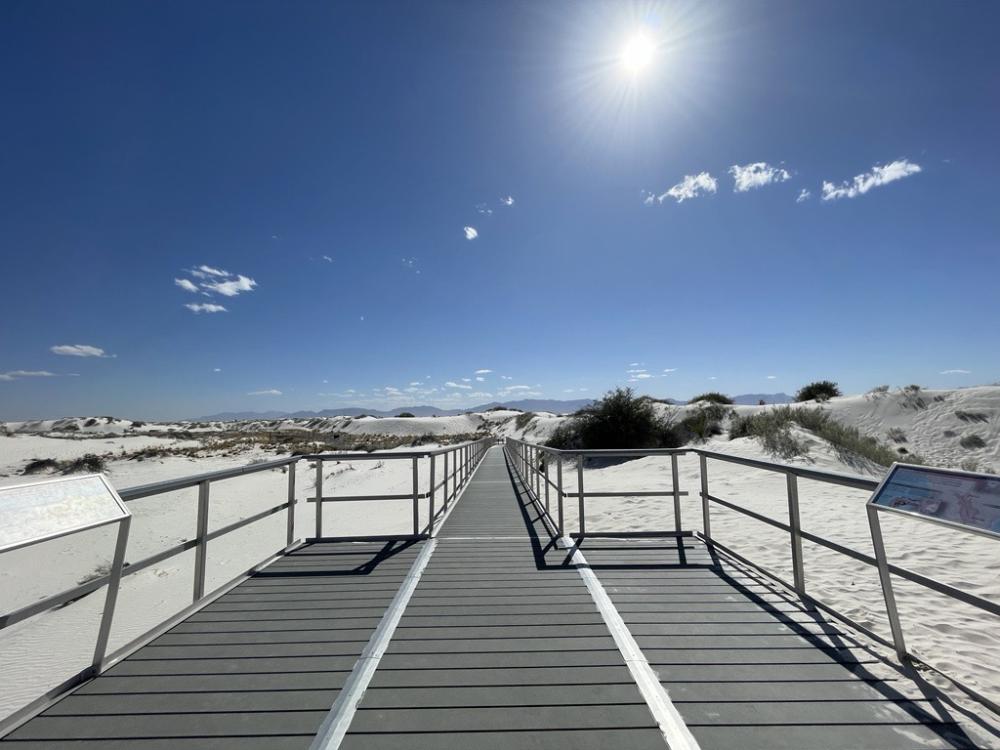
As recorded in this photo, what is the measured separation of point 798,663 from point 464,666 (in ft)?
6.16

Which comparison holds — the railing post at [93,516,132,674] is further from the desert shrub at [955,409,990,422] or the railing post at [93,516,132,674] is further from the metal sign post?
the desert shrub at [955,409,990,422]

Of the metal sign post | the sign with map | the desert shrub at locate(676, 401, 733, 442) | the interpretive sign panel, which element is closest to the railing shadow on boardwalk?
the metal sign post

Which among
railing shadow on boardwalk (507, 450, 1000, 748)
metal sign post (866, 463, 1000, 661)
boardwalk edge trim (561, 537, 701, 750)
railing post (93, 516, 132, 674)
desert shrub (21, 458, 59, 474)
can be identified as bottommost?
desert shrub (21, 458, 59, 474)

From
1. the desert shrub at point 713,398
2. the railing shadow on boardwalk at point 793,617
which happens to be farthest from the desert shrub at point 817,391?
the railing shadow on boardwalk at point 793,617

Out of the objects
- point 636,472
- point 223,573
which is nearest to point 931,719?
point 223,573

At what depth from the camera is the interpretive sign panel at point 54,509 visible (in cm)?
185

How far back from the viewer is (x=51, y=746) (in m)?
1.97

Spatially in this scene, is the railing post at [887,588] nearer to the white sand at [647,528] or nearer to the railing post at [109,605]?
the white sand at [647,528]

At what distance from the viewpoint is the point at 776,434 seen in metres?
15.2

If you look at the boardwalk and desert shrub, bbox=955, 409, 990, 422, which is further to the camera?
desert shrub, bbox=955, 409, 990, 422

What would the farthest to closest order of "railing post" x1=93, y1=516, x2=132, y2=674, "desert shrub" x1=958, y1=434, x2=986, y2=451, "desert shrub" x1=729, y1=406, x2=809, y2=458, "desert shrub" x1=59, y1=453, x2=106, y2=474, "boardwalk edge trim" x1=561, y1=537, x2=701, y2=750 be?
"desert shrub" x1=59, y1=453, x2=106, y2=474 < "desert shrub" x1=958, y1=434, x2=986, y2=451 < "desert shrub" x1=729, y1=406, x2=809, y2=458 < "railing post" x1=93, y1=516, x2=132, y2=674 < "boardwalk edge trim" x1=561, y1=537, x2=701, y2=750

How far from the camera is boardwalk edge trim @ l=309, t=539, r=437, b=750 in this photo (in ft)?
6.54

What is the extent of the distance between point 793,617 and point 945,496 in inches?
61.2

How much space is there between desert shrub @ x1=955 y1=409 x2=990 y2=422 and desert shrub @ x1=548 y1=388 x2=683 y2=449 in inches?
437
